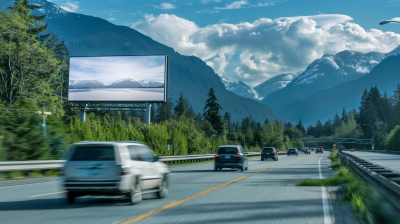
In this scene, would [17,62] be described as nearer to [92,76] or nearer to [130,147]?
[92,76]

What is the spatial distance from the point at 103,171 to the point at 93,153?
0.55 meters

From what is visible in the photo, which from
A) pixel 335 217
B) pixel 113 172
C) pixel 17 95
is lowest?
pixel 335 217

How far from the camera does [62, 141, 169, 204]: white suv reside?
32.1ft

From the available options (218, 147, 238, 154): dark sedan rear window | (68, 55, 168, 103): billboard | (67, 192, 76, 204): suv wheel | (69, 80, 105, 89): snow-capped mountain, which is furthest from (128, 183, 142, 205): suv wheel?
(69, 80, 105, 89): snow-capped mountain

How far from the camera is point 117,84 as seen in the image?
53.9 metres

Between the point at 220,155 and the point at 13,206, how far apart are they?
16597 mm

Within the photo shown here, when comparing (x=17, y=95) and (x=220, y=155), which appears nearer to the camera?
(x=220, y=155)

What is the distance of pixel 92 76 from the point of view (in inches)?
2135

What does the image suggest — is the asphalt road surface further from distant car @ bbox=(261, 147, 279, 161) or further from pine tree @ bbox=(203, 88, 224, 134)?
pine tree @ bbox=(203, 88, 224, 134)

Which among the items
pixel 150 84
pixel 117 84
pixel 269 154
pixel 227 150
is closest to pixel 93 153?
pixel 227 150

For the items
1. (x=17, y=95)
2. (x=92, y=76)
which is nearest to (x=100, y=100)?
(x=92, y=76)

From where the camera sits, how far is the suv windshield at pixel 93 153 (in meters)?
9.99

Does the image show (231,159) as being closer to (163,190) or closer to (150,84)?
(163,190)

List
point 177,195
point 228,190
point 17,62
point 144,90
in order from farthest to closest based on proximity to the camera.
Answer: point 144,90 < point 17,62 < point 228,190 < point 177,195
